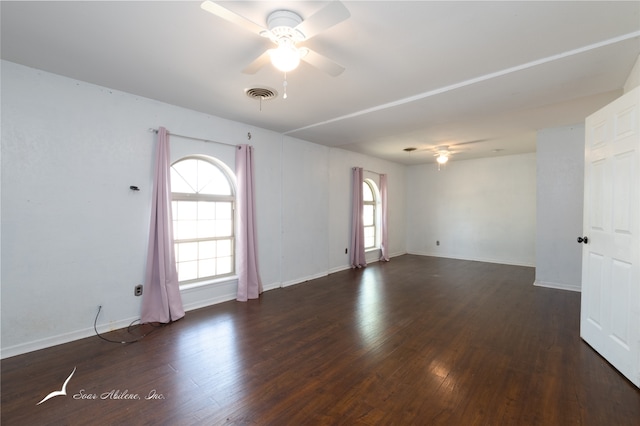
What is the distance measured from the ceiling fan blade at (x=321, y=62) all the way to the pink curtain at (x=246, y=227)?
2387mm

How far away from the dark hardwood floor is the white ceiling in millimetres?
2627

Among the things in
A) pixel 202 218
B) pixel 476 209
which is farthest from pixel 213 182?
pixel 476 209

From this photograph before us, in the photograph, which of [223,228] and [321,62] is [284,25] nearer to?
[321,62]

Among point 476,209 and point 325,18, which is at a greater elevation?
A: point 325,18


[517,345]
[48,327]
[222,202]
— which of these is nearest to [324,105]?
[222,202]

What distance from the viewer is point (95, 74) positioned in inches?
106

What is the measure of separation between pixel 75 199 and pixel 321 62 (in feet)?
9.32

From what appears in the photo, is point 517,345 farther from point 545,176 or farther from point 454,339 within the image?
point 545,176

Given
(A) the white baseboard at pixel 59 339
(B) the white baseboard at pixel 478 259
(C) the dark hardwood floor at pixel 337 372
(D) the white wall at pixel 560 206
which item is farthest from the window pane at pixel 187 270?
(B) the white baseboard at pixel 478 259

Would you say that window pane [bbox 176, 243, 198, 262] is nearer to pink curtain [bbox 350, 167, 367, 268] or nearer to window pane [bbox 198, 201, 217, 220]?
window pane [bbox 198, 201, 217, 220]

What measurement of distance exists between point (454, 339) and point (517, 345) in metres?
0.58

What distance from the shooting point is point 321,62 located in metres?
1.97

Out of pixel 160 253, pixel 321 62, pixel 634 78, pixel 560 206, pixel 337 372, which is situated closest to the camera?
pixel 321 62

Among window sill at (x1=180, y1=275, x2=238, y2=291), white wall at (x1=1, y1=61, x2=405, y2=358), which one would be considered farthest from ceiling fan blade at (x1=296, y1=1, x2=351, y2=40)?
window sill at (x1=180, y1=275, x2=238, y2=291)
